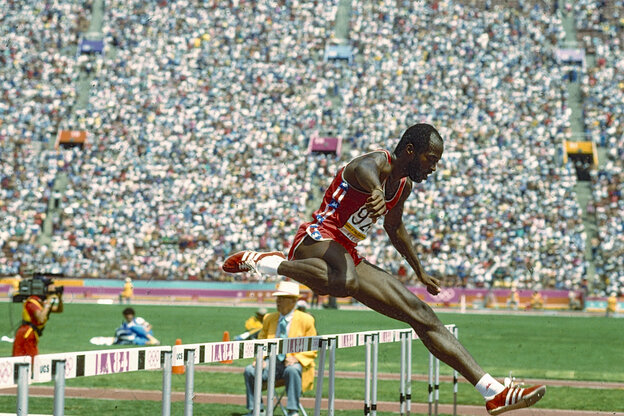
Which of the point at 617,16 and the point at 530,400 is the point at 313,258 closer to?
the point at 530,400

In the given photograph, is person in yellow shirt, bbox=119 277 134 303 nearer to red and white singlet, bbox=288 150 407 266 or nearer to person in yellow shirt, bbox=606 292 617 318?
person in yellow shirt, bbox=606 292 617 318

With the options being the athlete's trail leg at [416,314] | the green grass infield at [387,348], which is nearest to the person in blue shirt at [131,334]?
the green grass infield at [387,348]

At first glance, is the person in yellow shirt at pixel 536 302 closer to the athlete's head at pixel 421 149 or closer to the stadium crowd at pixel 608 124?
the stadium crowd at pixel 608 124

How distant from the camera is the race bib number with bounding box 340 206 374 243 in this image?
7.19 meters

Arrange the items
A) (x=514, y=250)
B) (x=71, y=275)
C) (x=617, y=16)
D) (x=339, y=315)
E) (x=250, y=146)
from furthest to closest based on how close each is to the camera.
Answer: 1. (x=617, y=16)
2. (x=250, y=146)
3. (x=71, y=275)
4. (x=514, y=250)
5. (x=339, y=315)

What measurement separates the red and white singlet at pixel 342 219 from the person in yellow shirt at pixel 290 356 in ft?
12.4

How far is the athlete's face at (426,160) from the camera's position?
6949 millimetres

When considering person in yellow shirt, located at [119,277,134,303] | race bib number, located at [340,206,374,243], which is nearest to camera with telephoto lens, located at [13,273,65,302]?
race bib number, located at [340,206,374,243]

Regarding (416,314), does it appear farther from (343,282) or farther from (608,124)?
(608,124)

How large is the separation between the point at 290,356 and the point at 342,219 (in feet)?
13.6

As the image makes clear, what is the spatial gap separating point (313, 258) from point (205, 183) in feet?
126

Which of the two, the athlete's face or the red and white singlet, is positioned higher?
the athlete's face

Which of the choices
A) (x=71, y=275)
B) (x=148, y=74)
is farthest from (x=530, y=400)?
(x=148, y=74)

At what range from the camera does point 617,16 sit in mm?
50250
